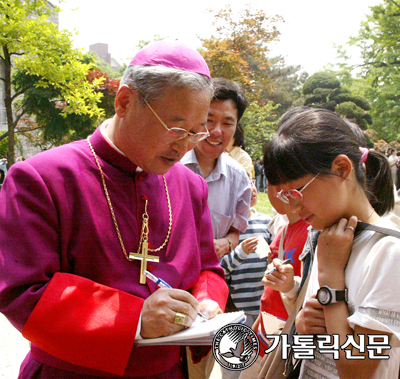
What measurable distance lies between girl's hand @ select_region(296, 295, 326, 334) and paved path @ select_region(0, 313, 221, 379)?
241cm

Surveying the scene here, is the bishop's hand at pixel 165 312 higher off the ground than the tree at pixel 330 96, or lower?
higher

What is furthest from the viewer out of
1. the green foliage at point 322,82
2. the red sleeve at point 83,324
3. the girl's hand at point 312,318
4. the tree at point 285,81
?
the tree at point 285,81

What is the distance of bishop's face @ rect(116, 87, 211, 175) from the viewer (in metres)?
1.66

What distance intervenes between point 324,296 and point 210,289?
0.49 m

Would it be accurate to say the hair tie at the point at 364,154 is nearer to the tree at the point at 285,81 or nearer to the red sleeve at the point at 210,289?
the red sleeve at the point at 210,289

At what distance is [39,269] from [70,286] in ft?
0.39

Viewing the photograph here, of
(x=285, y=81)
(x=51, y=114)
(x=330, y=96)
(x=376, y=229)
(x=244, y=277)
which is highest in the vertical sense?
(x=376, y=229)

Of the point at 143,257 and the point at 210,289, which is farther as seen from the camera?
the point at 210,289

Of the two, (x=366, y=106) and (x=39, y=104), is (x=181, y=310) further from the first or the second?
(x=366, y=106)

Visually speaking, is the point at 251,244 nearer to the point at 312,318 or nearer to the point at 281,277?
the point at 281,277

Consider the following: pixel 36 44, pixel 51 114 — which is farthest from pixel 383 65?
pixel 36 44

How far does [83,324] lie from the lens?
144 centimetres

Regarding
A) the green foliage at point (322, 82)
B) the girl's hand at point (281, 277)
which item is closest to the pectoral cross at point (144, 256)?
the girl's hand at point (281, 277)

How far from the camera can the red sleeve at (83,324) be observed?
142cm
